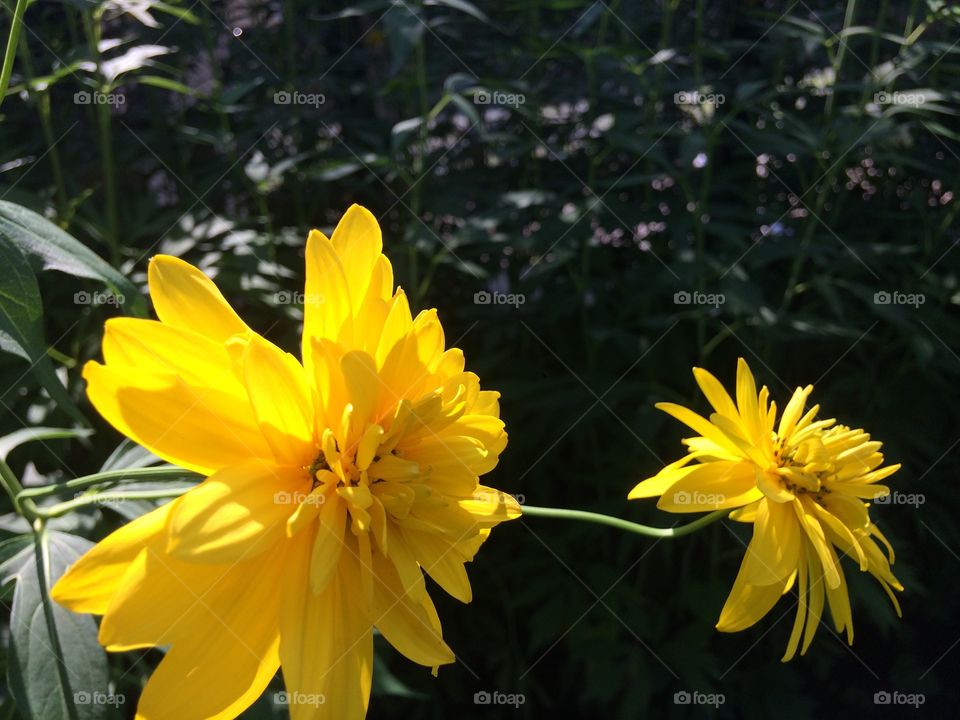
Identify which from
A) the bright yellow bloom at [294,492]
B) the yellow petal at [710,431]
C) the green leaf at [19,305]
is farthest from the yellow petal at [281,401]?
the yellow petal at [710,431]

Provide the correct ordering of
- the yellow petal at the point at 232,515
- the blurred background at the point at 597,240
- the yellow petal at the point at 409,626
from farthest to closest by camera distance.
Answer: the blurred background at the point at 597,240
the yellow petal at the point at 409,626
the yellow petal at the point at 232,515

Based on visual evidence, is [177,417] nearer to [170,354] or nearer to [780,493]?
[170,354]

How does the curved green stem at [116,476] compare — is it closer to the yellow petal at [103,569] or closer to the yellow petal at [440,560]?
the yellow petal at [103,569]

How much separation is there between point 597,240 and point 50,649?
1697mm

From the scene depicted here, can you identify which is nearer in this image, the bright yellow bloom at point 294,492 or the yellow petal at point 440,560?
the bright yellow bloom at point 294,492

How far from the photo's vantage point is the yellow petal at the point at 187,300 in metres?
0.61

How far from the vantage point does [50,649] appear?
710mm

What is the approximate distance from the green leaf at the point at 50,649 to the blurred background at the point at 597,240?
860 mm

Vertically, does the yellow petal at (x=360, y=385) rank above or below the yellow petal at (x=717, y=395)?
above

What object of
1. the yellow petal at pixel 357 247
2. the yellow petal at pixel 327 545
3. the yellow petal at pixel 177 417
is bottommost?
the yellow petal at pixel 327 545

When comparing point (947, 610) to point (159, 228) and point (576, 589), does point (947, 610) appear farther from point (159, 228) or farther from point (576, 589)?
point (159, 228)

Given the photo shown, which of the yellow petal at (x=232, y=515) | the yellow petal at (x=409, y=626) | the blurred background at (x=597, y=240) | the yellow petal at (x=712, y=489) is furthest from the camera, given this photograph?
the blurred background at (x=597, y=240)

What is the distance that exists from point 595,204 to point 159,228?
35.5 inches

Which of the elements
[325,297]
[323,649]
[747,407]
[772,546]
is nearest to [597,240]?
[747,407]
